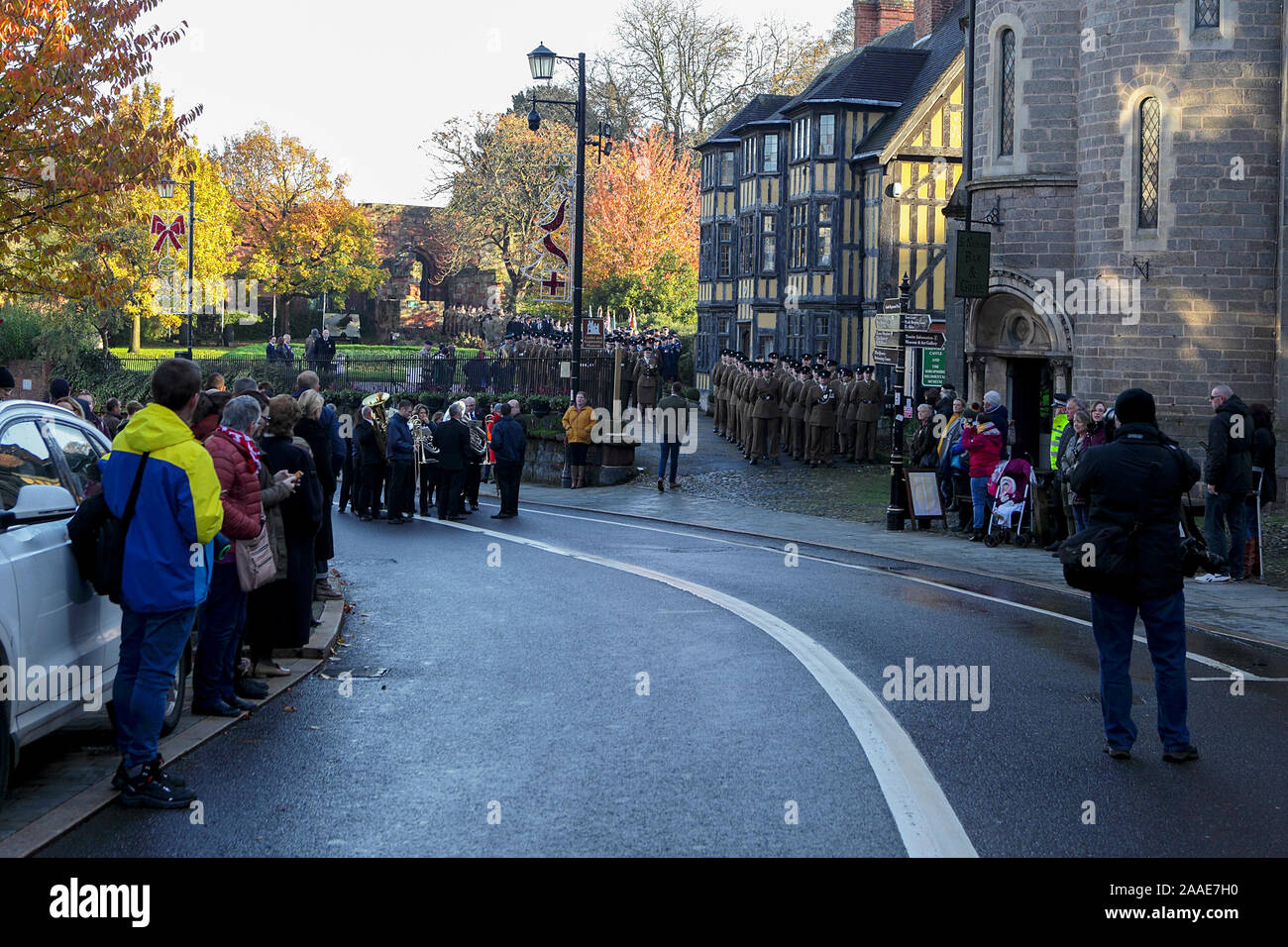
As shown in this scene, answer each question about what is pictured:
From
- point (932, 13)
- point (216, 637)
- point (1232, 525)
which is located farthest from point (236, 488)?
point (932, 13)

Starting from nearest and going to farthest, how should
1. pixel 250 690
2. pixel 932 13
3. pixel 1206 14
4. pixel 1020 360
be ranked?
1. pixel 250 690
2. pixel 1206 14
3. pixel 1020 360
4. pixel 932 13

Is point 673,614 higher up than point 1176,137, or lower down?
lower down

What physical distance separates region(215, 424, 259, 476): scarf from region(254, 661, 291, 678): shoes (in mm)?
1724

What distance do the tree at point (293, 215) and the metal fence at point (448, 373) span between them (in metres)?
28.8

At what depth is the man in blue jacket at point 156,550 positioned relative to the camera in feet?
22.6

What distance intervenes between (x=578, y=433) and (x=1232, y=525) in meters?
15.5

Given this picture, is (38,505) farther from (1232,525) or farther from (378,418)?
(378,418)

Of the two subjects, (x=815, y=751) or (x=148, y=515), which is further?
(x=815, y=751)

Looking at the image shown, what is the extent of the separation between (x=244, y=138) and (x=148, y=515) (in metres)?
71.7

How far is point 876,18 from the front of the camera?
54.8m

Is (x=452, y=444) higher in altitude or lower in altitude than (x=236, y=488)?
lower

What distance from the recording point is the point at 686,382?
5775 cm

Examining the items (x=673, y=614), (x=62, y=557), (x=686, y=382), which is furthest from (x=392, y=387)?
(x=62, y=557)

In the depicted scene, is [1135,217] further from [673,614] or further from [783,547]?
[673,614]
